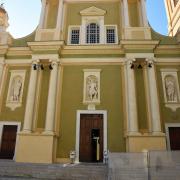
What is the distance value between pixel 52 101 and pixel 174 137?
8.26 metres

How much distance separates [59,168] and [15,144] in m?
5.76

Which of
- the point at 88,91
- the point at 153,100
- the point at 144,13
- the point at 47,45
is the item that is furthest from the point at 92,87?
the point at 144,13

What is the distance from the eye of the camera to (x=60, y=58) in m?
17.9

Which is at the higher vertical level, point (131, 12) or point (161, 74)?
point (131, 12)

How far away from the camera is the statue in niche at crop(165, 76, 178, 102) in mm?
16633

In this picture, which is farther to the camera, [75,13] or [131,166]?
[75,13]

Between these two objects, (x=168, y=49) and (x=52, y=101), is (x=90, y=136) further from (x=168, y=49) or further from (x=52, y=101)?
(x=168, y=49)

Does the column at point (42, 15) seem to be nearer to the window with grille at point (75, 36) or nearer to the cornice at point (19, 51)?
the cornice at point (19, 51)

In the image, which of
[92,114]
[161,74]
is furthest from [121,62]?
[92,114]

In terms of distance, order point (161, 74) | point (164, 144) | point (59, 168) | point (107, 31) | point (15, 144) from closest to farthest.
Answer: point (59, 168) < point (164, 144) < point (15, 144) < point (161, 74) < point (107, 31)

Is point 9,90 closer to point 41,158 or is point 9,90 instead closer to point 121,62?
point 41,158

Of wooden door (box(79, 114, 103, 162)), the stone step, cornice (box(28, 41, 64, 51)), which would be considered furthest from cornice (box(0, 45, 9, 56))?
the stone step

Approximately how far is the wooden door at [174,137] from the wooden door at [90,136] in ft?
14.8

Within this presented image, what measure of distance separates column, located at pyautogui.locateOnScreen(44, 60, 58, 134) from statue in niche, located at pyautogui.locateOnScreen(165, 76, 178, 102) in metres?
7.69
